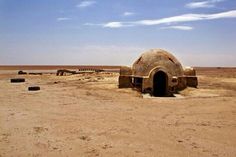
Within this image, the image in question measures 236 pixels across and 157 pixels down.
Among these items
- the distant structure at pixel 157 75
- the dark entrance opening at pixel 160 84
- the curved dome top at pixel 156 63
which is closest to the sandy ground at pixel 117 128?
the distant structure at pixel 157 75

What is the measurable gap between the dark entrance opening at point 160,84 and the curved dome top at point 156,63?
0.48 metres

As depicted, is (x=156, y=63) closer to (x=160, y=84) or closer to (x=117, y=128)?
(x=160, y=84)

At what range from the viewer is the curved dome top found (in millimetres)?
24406

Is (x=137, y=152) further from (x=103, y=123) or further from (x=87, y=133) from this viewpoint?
(x=103, y=123)

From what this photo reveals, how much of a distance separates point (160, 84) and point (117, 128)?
12559mm

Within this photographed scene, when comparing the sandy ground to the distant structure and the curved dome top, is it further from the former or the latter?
the curved dome top

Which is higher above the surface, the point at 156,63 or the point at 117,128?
the point at 156,63

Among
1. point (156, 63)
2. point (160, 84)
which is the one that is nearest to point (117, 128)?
point (160, 84)

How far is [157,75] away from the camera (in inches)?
963

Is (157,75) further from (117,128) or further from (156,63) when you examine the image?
(117,128)

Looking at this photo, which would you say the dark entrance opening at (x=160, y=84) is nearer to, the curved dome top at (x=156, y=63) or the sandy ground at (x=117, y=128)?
the curved dome top at (x=156, y=63)

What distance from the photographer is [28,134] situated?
11.3 metres

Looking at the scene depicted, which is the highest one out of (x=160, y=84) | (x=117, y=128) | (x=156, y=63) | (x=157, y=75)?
(x=156, y=63)

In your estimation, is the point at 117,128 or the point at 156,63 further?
the point at 156,63
